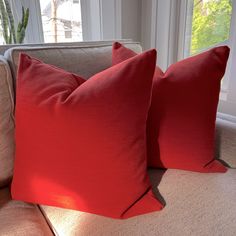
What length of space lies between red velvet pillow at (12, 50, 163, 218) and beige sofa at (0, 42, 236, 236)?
0.04 m

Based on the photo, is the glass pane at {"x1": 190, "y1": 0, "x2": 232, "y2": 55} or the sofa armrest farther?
the glass pane at {"x1": 190, "y1": 0, "x2": 232, "y2": 55}

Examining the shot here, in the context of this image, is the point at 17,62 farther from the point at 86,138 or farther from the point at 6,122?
the point at 86,138

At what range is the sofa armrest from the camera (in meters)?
0.95

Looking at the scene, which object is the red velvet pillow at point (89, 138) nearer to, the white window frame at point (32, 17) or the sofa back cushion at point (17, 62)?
the sofa back cushion at point (17, 62)

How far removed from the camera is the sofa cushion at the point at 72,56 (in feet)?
2.72

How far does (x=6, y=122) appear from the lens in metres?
0.78

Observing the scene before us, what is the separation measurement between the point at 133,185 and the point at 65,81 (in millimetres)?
375

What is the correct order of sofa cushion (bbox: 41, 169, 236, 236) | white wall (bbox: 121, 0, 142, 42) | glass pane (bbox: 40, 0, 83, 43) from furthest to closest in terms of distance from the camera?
glass pane (bbox: 40, 0, 83, 43)
white wall (bbox: 121, 0, 142, 42)
sofa cushion (bbox: 41, 169, 236, 236)

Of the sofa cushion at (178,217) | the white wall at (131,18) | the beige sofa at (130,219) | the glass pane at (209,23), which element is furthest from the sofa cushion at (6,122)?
the glass pane at (209,23)

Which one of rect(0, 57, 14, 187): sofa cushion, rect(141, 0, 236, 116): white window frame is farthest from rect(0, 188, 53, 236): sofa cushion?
rect(141, 0, 236, 116): white window frame

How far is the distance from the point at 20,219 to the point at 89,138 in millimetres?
335

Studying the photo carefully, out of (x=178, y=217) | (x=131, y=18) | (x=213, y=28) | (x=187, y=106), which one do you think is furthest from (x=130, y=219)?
(x=131, y=18)

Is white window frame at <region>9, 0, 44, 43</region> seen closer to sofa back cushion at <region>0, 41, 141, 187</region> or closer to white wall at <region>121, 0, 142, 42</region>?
white wall at <region>121, 0, 142, 42</region>

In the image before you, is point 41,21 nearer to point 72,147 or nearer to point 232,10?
point 232,10
